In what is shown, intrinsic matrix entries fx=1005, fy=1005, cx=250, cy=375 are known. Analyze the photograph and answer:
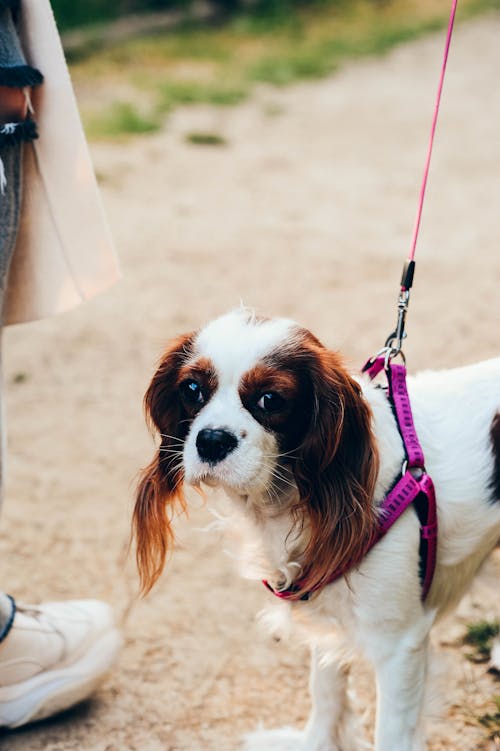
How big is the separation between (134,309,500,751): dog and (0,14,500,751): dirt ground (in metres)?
0.28

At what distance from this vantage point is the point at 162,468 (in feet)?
6.93

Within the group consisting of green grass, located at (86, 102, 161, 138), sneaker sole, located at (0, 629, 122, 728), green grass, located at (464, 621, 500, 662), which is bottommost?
green grass, located at (86, 102, 161, 138)

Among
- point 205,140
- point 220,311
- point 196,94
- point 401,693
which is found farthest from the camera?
point 196,94

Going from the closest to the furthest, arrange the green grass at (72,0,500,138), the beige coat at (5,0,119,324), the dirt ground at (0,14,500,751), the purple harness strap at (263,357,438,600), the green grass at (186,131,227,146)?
the purple harness strap at (263,357,438,600) < the beige coat at (5,0,119,324) < the dirt ground at (0,14,500,751) < the green grass at (186,131,227,146) < the green grass at (72,0,500,138)

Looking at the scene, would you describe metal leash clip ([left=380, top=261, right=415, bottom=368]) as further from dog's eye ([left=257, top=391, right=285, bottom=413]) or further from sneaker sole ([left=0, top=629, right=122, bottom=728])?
sneaker sole ([left=0, top=629, right=122, bottom=728])

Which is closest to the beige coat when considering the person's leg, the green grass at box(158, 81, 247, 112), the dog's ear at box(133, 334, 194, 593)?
the person's leg

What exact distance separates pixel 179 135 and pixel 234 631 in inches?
217

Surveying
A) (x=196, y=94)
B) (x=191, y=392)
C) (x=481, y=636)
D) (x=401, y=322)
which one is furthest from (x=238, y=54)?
(x=191, y=392)

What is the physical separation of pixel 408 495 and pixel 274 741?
83 cm

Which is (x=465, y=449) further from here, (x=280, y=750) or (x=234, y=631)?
(x=234, y=631)

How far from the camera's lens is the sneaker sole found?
2406 mm

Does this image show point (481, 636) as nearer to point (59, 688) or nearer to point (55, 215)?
point (59, 688)

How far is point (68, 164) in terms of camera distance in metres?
2.35

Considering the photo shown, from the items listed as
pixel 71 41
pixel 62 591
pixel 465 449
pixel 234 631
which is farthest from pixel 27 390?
pixel 71 41
